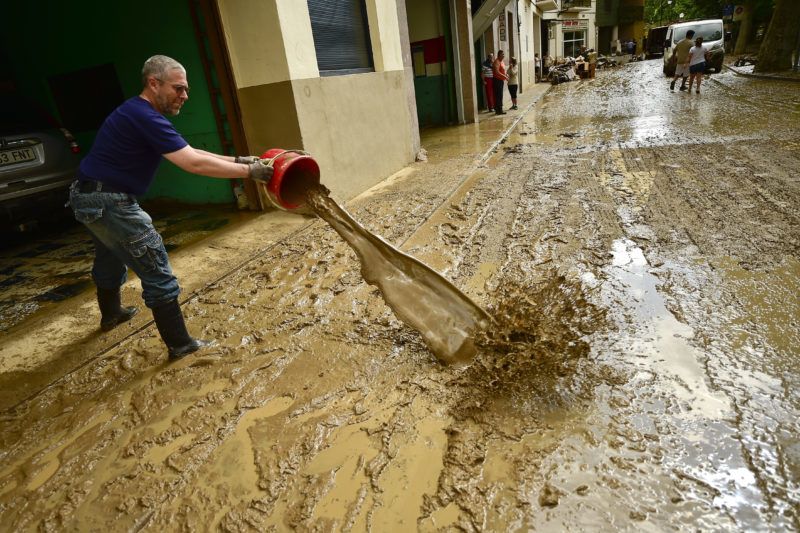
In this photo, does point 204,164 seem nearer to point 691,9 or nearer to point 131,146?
point 131,146

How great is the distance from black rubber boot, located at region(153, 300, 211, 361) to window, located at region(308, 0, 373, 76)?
400cm

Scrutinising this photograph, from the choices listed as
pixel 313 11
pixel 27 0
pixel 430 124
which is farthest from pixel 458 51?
pixel 27 0

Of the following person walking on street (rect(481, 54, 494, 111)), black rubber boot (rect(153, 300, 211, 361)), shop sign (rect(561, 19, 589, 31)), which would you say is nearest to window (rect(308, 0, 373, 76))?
black rubber boot (rect(153, 300, 211, 361))

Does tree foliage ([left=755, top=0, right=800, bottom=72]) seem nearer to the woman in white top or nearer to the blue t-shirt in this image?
the woman in white top

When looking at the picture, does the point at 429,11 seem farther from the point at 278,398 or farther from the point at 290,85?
the point at 278,398

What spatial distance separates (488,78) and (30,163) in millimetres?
11750

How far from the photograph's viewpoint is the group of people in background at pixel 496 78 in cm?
1311

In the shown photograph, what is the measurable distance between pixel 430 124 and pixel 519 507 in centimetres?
1244

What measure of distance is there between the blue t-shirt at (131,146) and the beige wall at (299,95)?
268 centimetres

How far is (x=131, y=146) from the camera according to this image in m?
2.50

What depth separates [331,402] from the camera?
2.36 meters

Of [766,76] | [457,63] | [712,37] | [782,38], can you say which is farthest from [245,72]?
[712,37]

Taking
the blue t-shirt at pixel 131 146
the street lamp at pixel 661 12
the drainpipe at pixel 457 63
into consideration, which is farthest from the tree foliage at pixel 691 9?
the blue t-shirt at pixel 131 146

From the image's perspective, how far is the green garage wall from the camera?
5234mm
